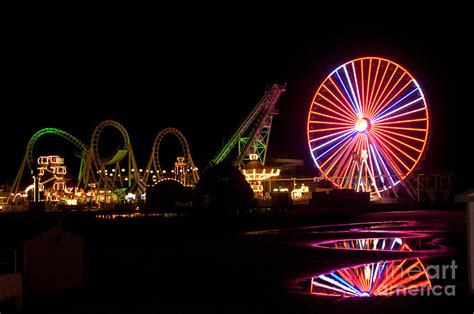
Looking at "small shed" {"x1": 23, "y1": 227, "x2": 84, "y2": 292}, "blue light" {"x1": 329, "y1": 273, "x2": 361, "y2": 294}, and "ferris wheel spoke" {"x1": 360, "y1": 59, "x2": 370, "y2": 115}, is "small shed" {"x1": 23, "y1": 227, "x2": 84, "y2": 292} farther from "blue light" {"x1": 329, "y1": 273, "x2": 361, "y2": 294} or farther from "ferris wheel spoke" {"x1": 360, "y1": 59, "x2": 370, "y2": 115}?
"ferris wheel spoke" {"x1": 360, "y1": 59, "x2": 370, "y2": 115}

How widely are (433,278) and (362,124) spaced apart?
33.4m

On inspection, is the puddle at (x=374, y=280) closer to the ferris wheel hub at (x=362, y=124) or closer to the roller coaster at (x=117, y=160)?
the ferris wheel hub at (x=362, y=124)

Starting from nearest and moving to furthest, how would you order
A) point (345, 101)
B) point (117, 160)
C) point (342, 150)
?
point (345, 101) → point (342, 150) → point (117, 160)

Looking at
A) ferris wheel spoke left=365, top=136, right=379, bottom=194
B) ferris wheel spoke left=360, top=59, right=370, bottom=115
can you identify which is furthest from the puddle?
ferris wheel spoke left=365, top=136, right=379, bottom=194

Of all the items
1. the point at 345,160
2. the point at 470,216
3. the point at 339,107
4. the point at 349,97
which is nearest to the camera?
the point at 470,216

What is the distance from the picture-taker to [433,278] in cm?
1150

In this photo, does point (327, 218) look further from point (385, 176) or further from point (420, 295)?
point (420, 295)

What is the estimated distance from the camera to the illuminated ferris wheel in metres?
42.4

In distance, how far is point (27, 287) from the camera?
32.9 feet

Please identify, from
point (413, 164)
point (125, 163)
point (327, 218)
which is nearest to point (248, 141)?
point (413, 164)

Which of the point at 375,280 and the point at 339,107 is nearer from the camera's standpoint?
the point at 375,280

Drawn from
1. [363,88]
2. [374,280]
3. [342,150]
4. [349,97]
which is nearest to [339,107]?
[349,97]

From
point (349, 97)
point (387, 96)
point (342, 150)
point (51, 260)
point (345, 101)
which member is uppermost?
point (349, 97)

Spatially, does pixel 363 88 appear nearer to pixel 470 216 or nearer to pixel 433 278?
pixel 433 278
